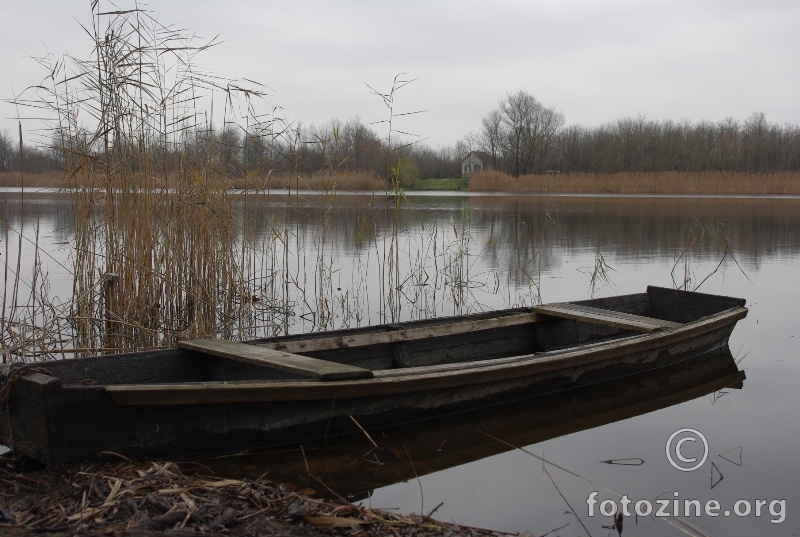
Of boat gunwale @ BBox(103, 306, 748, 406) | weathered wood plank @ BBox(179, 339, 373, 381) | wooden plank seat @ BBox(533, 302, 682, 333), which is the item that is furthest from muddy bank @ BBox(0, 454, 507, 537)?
wooden plank seat @ BBox(533, 302, 682, 333)

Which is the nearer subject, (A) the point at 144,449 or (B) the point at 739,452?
(A) the point at 144,449

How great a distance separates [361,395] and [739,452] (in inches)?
86.6

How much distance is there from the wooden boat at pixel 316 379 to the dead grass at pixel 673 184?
935 inches

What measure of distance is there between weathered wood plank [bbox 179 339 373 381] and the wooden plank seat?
7.84ft

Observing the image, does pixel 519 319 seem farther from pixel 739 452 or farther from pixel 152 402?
pixel 152 402

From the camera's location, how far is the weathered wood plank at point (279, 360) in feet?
13.7

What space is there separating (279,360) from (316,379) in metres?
0.29

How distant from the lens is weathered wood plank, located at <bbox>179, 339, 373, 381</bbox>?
4168 millimetres

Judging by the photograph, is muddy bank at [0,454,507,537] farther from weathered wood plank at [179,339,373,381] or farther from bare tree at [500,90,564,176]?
bare tree at [500,90,564,176]

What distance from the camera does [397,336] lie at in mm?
5516

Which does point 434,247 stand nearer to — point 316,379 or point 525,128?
point 316,379

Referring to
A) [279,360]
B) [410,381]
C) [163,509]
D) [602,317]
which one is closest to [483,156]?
[602,317]

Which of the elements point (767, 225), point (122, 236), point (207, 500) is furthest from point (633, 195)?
point (207, 500)

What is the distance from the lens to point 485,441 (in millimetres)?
4625
